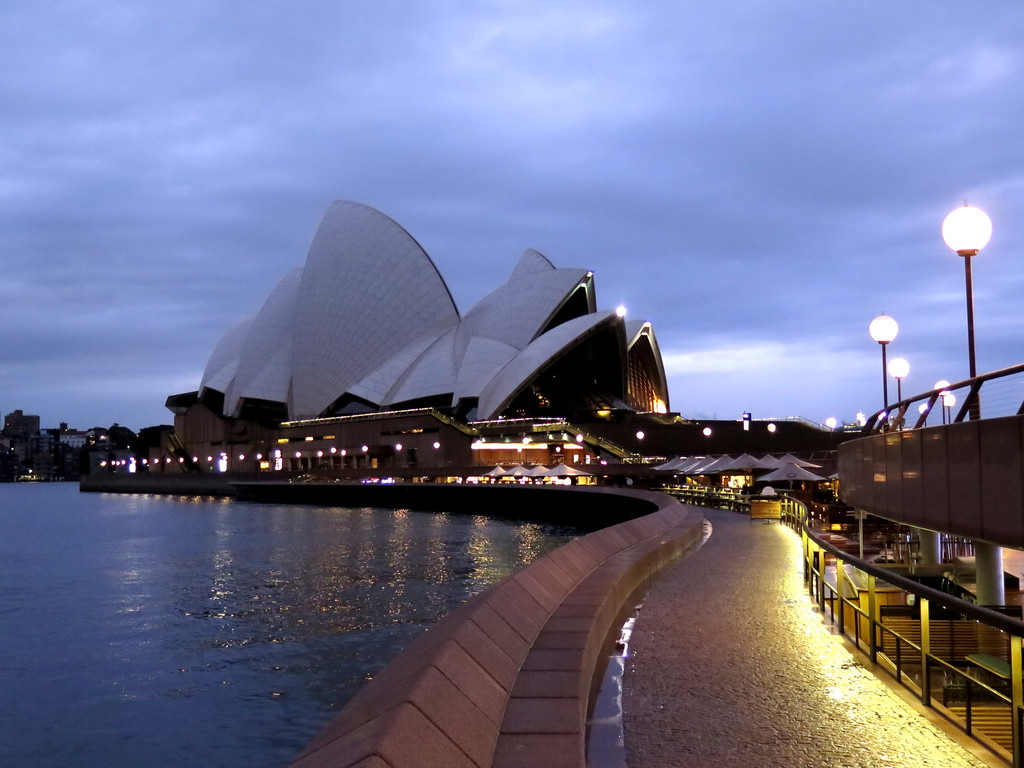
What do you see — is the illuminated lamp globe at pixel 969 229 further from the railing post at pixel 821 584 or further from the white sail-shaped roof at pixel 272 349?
the white sail-shaped roof at pixel 272 349

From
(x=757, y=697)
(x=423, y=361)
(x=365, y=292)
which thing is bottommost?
(x=757, y=697)

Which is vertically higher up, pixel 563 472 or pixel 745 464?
pixel 745 464

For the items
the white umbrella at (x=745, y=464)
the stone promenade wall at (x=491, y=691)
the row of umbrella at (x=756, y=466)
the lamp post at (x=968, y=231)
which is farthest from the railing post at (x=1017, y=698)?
the white umbrella at (x=745, y=464)

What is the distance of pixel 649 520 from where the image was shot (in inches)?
628

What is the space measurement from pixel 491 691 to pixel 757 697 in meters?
1.66

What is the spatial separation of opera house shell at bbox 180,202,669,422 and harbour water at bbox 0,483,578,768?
87.5 ft

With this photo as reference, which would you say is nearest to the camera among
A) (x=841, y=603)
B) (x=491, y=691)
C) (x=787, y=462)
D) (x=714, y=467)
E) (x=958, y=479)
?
(x=491, y=691)

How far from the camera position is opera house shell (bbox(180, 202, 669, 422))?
57.3 m

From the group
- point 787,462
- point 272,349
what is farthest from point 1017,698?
point 272,349

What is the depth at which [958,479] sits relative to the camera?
551cm

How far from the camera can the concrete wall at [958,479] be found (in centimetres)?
474

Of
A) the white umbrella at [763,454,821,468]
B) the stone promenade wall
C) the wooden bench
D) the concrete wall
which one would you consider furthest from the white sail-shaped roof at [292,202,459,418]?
the wooden bench

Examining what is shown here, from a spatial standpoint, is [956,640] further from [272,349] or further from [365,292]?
[272,349]

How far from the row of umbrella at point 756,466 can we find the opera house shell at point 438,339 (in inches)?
701
